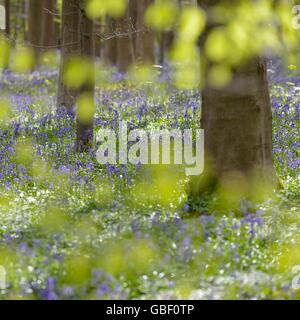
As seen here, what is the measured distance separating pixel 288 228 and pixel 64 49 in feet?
24.7

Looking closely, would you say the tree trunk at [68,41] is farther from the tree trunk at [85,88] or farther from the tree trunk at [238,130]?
the tree trunk at [238,130]

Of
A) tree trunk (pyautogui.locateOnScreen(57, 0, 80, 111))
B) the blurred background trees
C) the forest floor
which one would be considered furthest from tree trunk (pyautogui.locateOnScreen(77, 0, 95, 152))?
the blurred background trees

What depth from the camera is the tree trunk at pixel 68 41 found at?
506 inches

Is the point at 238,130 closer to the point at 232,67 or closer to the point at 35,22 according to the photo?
the point at 232,67

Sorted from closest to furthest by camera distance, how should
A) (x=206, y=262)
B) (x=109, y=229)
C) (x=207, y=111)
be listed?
1. (x=206, y=262)
2. (x=109, y=229)
3. (x=207, y=111)

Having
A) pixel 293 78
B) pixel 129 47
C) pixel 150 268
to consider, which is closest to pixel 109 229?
pixel 150 268

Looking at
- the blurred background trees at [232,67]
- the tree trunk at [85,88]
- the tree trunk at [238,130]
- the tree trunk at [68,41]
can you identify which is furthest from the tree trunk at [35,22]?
the tree trunk at [238,130]

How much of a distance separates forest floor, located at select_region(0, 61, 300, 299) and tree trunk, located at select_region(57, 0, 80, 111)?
90.3 inches

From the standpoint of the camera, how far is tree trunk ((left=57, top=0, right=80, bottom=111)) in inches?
506

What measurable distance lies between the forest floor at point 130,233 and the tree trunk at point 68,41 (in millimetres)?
2293

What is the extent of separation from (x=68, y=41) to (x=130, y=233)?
23.7 ft

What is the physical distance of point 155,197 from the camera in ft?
26.0

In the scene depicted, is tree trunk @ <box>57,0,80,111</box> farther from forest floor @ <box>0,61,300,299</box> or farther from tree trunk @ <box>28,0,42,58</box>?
tree trunk @ <box>28,0,42,58</box>
